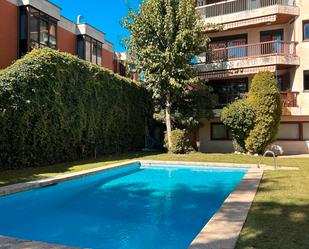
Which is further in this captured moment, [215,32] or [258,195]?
[215,32]

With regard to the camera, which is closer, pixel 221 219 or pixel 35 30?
pixel 221 219

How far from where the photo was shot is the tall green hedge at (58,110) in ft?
48.0

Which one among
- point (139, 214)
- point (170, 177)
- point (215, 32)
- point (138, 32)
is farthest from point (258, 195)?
point (215, 32)

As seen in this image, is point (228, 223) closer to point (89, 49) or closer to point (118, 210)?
point (118, 210)

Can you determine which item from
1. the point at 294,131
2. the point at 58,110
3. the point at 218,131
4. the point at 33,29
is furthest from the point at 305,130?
the point at 33,29

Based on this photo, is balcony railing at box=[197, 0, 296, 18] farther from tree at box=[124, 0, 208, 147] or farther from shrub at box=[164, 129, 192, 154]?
shrub at box=[164, 129, 192, 154]

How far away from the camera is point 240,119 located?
20984mm

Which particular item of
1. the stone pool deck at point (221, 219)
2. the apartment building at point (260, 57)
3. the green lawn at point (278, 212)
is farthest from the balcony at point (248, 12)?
the stone pool deck at point (221, 219)

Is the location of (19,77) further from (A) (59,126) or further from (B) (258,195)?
(B) (258,195)

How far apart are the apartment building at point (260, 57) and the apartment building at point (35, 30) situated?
38.0ft

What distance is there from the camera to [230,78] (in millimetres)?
27094

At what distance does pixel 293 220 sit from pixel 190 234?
2178 millimetres

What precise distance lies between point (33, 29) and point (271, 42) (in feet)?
55.6

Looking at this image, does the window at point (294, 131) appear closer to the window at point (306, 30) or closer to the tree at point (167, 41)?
the window at point (306, 30)
